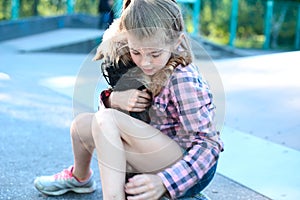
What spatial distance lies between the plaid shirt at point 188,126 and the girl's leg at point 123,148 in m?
0.07

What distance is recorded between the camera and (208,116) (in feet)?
6.17

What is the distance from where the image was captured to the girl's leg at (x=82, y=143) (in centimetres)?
213

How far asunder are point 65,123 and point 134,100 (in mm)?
2203

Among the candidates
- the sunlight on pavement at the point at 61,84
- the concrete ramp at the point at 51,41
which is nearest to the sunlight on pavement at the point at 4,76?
the sunlight on pavement at the point at 61,84

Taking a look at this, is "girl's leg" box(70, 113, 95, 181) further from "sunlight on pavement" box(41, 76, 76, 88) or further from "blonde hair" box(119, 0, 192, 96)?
"sunlight on pavement" box(41, 76, 76, 88)

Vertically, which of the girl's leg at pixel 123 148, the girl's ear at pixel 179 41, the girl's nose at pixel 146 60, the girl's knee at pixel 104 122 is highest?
the girl's ear at pixel 179 41

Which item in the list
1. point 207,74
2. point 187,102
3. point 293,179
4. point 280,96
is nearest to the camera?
point 187,102

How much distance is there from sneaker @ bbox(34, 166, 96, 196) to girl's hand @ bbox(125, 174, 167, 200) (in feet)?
2.36

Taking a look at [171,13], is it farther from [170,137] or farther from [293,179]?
[293,179]

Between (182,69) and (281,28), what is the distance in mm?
15119

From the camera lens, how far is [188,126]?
6.16 feet

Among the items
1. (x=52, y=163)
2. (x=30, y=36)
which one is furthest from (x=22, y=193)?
(x=30, y=36)

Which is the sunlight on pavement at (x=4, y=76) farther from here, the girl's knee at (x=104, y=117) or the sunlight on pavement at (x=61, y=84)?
the girl's knee at (x=104, y=117)

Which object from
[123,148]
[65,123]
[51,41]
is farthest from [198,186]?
[51,41]
